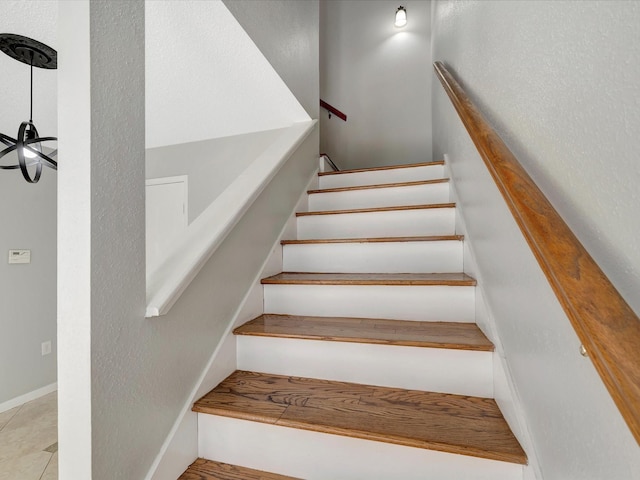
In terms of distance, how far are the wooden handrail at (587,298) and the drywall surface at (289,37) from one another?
1380 millimetres

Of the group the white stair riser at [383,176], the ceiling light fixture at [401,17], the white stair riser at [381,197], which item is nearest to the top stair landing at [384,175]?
the white stair riser at [383,176]

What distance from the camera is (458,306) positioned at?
4.69 feet

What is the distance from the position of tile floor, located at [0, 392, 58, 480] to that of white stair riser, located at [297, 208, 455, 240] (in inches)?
82.0

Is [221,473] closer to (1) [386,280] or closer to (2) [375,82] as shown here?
(1) [386,280]

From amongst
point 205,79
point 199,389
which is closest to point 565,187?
point 199,389

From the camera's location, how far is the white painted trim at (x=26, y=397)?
9.30ft

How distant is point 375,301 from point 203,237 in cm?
80

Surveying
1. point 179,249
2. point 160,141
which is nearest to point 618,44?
point 179,249

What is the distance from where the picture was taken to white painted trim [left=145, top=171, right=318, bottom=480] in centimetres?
101

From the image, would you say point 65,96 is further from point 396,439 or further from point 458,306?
point 458,306

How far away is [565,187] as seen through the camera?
27.6 inches

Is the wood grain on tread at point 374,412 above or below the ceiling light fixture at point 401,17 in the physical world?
below

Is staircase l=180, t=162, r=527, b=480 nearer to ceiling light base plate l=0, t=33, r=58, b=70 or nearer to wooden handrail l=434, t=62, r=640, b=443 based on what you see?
wooden handrail l=434, t=62, r=640, b=443

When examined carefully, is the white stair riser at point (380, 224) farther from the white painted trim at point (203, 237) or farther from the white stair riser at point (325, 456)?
the white stair riser at point (325, 456)
